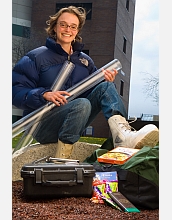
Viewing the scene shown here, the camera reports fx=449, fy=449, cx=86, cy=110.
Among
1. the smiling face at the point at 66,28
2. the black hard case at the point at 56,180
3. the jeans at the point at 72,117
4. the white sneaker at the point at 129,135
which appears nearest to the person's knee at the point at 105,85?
the jeans at the point at 72,117

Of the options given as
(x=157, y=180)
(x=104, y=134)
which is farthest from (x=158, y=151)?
(x=104, y=134)

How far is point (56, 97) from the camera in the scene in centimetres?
208

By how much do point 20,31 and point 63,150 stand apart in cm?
59

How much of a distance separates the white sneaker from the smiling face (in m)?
0.43

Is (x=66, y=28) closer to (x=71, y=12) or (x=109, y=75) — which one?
(x=71, y=12)

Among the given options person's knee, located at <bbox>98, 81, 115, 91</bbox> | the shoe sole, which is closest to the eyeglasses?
person's knee, located at <bbox>98, 81, 115, 91</bbox>

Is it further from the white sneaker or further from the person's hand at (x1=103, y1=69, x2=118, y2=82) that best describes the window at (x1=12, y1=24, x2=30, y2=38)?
the white sneaker

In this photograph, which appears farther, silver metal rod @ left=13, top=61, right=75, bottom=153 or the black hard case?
silver metal rod @ left=13, top=61, right=75, bottom=153

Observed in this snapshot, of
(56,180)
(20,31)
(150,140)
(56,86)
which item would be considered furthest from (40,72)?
(150,140)

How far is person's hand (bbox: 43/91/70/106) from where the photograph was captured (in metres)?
2.07

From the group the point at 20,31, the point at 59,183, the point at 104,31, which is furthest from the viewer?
the point at 104,31

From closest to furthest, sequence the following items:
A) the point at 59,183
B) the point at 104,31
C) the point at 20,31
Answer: the point at 59,183
the point at 20,31
the point at 104,31

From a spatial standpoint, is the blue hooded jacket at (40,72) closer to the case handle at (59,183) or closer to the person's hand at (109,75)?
the person's hand at (109,75)
